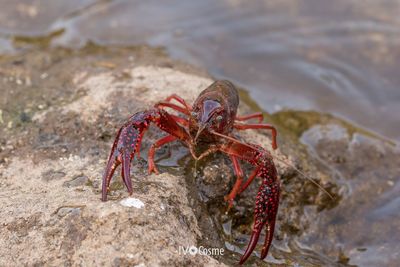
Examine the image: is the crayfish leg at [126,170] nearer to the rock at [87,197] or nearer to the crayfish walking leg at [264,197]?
the rock at [87,197]

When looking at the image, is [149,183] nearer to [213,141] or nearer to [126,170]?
[126,170]

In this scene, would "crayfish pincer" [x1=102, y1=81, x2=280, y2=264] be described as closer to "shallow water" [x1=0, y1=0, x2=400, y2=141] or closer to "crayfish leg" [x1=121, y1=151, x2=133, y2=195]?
"crayfish leg" [x1=121, y1=151, x2=133, y2=195]

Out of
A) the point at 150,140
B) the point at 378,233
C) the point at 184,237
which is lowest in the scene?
the point at 378,233

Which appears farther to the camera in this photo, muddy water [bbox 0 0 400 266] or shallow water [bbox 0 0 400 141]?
shallow water [bbox 0 0 400 141]

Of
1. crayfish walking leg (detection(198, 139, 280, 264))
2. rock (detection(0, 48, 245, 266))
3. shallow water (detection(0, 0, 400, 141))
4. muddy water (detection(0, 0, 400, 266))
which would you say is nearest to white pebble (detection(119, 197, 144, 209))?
rock (detection(0, 48, 245, 266))

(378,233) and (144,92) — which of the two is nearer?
(378,233)

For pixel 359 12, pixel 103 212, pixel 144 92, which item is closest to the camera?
pixel 103 212

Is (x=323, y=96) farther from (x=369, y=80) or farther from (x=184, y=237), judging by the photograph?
(x=184, y=237)

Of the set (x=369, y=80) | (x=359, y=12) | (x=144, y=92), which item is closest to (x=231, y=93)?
(x=144, y=92)
